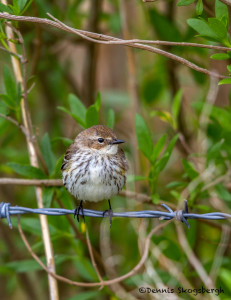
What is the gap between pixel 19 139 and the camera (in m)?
6.54

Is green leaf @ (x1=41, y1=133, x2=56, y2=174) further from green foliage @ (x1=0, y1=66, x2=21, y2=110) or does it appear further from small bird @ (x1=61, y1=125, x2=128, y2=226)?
green foliage @ (x1=0, y1=66, x2=21, y2=110)

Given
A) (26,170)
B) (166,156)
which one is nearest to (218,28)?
(166,156)

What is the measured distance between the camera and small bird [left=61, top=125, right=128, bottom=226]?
13.4 feet

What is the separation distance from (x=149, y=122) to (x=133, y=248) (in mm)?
1846

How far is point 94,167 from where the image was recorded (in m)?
4.18

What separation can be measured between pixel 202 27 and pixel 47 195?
1770mm

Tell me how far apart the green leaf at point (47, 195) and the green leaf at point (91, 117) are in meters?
0.59

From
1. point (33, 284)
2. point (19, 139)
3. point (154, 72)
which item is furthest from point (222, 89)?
point (33, 284)

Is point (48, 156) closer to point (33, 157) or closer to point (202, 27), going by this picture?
point (33, 157)

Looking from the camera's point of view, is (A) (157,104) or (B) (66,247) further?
(A) (157,104)

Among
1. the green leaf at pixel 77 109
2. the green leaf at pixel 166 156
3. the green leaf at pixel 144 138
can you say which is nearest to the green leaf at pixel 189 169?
the green leaf at pixel 166 156

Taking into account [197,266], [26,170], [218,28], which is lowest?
[197,266]

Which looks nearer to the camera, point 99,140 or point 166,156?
point 166,156

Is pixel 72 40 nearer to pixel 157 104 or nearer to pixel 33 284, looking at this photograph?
pixel 157 104
